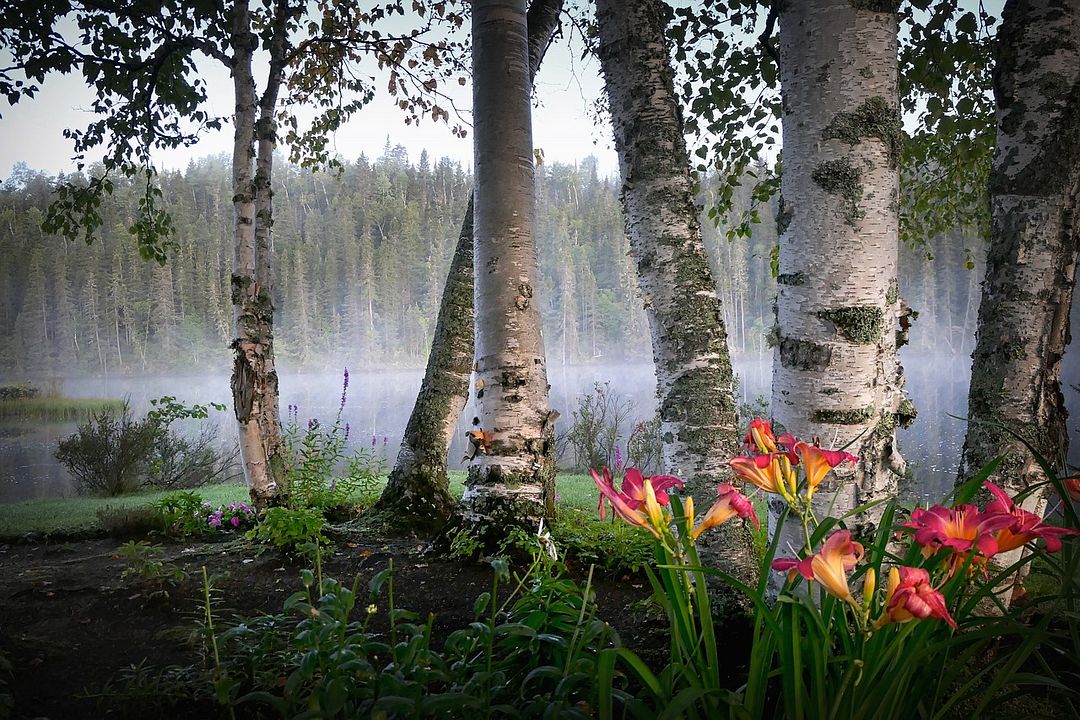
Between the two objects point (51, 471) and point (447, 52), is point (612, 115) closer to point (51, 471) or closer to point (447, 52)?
point (447, 52)

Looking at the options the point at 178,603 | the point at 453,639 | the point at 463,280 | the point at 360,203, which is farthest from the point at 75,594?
the point at 360,203

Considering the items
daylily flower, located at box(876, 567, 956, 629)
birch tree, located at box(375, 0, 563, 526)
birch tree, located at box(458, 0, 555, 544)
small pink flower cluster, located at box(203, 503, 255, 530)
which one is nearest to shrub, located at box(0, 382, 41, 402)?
small pink flower cluster, located at box(203, 503, 255, 530)

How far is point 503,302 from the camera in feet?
7.62

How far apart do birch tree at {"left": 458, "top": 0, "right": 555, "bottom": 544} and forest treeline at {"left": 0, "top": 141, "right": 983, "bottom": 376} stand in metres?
12.8

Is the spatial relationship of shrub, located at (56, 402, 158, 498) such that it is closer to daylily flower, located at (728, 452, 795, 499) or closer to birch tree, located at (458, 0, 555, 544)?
birch tree, located at (458, 0, 555, 544)

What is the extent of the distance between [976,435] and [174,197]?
1798 cm

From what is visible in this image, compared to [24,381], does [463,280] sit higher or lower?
higher

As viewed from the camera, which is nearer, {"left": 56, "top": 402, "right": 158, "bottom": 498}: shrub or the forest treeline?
{"left": 56, "top": 402, "right": 158, "bottom": 498}: shrub

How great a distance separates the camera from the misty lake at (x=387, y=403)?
5.23m

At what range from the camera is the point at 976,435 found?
1751 millimetres

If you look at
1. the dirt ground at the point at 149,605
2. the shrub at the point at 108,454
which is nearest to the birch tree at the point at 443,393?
the dirt ground at the point at 149,605

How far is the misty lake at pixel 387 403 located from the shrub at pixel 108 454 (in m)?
0.15

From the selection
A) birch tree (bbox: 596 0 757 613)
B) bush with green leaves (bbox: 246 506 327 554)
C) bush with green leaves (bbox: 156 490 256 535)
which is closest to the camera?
birch tree (bbox: 596 0 757 613)

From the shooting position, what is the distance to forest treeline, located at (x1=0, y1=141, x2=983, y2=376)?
14.4 metres
